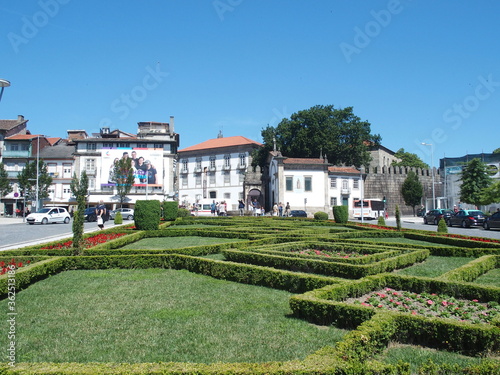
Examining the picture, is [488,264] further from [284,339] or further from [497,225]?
[497,225]

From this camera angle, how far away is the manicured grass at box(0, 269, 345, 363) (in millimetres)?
4324

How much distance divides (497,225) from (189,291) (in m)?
23.5

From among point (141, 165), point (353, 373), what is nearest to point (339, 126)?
point (141, 165)

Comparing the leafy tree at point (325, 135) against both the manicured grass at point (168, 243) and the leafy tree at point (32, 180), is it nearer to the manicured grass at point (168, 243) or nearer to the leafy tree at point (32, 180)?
the leafy tree at point (32, 180)

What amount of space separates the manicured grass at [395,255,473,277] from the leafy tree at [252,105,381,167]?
36.7m

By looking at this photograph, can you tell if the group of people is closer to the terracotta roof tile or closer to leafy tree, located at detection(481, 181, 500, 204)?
the terracotta roof tile

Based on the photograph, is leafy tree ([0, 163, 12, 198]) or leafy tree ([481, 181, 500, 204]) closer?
leafy tree ([481, 181, 500, 204])

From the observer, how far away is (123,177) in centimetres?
5128

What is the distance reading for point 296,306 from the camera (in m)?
5.60

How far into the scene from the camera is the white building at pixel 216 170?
193 ft

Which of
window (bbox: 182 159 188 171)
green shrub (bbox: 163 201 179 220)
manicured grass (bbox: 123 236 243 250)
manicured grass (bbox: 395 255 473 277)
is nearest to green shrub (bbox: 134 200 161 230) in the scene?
manicured grass (bbox: 123 236 243 250)

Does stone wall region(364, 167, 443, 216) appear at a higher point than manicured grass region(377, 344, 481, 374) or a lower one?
higher

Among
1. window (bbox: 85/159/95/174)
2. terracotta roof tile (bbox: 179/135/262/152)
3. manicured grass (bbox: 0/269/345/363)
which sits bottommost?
manicured grass (bbox: 0/269/345/363)

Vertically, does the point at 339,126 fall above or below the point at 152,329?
above
